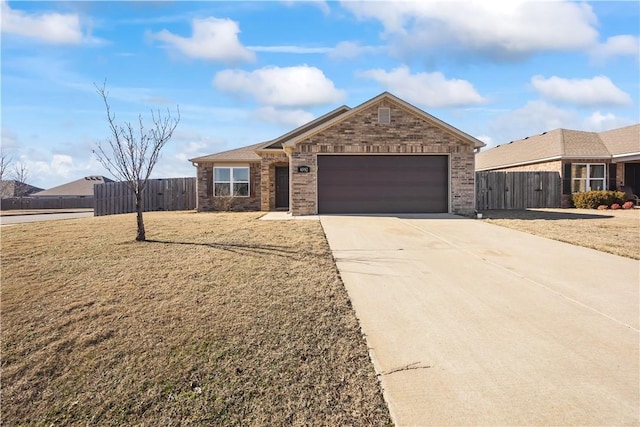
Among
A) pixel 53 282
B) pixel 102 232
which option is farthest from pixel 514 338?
pixel 102 232

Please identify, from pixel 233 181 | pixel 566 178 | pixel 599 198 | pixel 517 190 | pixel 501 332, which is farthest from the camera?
pixel 566 178

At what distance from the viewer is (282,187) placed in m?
19.8

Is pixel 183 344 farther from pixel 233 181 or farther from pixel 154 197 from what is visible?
pixel 154 197

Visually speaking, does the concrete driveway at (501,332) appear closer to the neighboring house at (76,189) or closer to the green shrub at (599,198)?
the green shrub at (599,198)

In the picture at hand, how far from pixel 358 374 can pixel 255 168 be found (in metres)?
17.3

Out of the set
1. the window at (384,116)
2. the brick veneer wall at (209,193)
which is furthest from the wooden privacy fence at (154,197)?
the window at (384,116)

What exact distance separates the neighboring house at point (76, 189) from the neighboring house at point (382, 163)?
35.8m

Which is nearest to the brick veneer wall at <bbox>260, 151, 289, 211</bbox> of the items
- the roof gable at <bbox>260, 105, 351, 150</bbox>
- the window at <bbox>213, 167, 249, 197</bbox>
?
the roof gable at <bbox>260, 105, 351, 150</bbox>

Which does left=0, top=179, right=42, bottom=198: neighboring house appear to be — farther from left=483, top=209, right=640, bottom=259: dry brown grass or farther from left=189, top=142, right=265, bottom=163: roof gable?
left=483, top=209, right=640, bottom=259: dry brown grass

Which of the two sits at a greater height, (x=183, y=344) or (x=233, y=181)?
(x=233, y=181)

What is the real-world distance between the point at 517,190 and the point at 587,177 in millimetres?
4174

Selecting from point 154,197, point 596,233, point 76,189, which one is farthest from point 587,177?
point 76,189

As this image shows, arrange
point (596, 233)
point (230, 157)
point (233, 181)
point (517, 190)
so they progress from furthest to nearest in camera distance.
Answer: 1. point (517, 190)
2. point (233, 181)
3. point (230, 157)
4. point (596, 233)

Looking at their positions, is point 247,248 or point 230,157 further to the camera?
point 230,157
